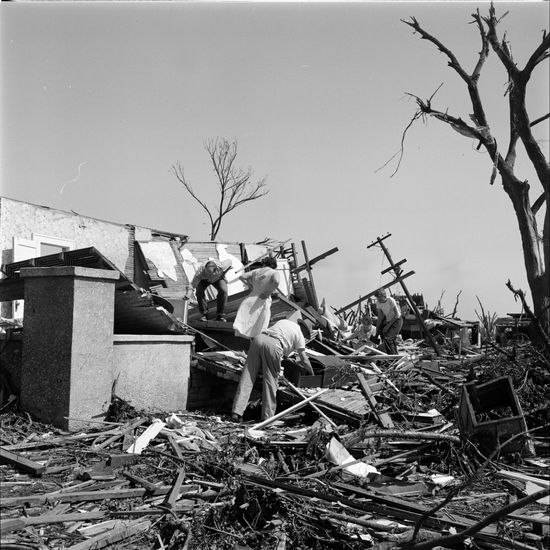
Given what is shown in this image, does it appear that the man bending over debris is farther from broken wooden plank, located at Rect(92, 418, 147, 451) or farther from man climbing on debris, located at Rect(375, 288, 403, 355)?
man climbing on debris, located at Rect(375, 288, 403, 355)

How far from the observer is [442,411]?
8.10 meters

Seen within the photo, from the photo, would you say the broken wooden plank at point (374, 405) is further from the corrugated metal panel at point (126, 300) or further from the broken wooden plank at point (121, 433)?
the broken wooden plank at point (121, 433)

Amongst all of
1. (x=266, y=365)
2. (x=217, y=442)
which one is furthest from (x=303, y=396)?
(x=217, y=442)

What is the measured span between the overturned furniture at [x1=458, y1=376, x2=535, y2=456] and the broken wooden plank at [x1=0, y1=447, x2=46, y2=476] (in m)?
4.04

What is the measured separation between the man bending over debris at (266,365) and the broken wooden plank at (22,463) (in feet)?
9.81

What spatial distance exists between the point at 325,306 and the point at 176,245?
547 centimetres

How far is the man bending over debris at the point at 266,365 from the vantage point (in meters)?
7.70

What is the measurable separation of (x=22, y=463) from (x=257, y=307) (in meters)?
3.81

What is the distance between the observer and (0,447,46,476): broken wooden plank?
200 inches

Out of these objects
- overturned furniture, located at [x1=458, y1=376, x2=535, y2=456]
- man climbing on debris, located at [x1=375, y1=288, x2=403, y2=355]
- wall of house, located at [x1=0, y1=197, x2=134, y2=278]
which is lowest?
overturned furniture, located at [x1=458, y1=376, x2=535, y2=456]

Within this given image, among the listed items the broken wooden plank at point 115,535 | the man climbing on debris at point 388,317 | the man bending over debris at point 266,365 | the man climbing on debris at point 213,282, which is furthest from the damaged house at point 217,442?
the man climbing on debris at point 388,317

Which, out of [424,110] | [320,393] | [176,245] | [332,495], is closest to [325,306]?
[176,245]

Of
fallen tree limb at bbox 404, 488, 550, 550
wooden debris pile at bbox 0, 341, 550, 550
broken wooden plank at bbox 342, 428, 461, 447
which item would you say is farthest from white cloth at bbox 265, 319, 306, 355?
fallen tree limb at bbox 404, 488, 550, 550

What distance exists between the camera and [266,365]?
25.5 ft
